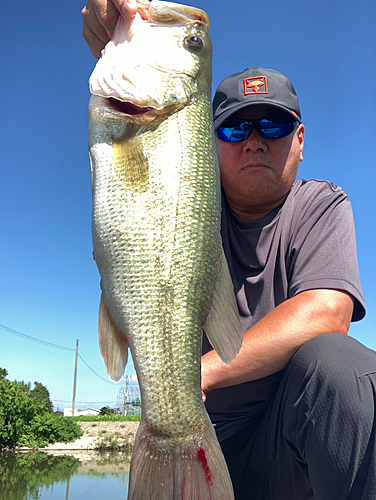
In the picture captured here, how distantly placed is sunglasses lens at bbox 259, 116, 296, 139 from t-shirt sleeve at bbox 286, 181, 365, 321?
434 millimetres

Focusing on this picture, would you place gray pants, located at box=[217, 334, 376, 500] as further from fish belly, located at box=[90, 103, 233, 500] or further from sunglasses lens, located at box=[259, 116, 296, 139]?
sunglasses lens, located at box=[259, 116, 296, 139]

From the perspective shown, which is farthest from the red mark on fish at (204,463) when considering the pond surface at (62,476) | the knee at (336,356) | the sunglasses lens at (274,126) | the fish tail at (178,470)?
the pond surface at (62,476)

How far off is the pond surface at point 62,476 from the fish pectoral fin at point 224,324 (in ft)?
28.6

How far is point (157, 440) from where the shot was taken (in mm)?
1456

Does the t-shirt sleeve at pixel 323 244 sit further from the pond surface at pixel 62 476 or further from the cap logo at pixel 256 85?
the pond surface at pixel 62 476

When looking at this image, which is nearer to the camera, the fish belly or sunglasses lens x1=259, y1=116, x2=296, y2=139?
the fish belly

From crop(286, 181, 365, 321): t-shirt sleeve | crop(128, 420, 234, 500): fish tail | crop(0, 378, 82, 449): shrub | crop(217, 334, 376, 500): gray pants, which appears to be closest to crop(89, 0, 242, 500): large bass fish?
crop(128, 420, 234, 500): fish tail

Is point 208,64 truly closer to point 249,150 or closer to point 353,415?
point 249,150

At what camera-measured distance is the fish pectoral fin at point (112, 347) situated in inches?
62.9

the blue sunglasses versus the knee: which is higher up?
the blue sunglasses

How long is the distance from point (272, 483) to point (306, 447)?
63cm

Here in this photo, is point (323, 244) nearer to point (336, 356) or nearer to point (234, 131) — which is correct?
point (336, 356)

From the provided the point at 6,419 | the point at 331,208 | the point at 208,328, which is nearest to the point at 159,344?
the point at 208,328

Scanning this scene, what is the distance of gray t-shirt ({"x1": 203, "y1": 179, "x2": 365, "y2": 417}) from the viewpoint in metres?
2.21
